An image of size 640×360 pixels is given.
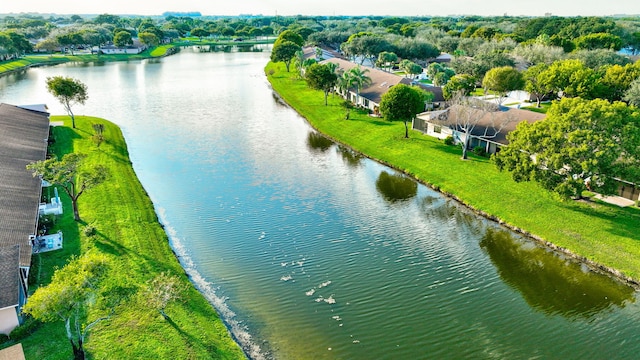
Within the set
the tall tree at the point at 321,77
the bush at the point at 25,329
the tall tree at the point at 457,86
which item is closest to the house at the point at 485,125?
the tall tree at the point at 457,86

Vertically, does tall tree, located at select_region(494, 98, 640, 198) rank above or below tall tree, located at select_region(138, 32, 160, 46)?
below

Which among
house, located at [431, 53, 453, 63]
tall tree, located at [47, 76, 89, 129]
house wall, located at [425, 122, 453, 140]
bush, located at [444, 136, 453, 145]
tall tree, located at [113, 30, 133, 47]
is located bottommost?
bush, located at [444, 136, 453, 145]

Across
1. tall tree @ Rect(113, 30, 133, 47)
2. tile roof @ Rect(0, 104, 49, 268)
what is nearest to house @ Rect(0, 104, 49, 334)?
tile roof @ Rect(0, 104, 49, 268)

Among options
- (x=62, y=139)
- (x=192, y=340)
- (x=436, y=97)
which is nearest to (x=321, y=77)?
(x=436, y=97)

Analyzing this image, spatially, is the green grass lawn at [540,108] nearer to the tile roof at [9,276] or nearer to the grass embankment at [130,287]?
the grass embankment at [130,287]

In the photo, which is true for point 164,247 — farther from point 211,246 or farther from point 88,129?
point 88,129

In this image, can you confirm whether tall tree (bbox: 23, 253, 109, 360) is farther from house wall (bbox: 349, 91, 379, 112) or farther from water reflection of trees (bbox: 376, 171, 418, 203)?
house wall (bbox: 349, 91, 379, 112)

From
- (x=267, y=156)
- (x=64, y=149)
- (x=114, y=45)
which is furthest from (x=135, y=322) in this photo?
(x=114, y=45)
